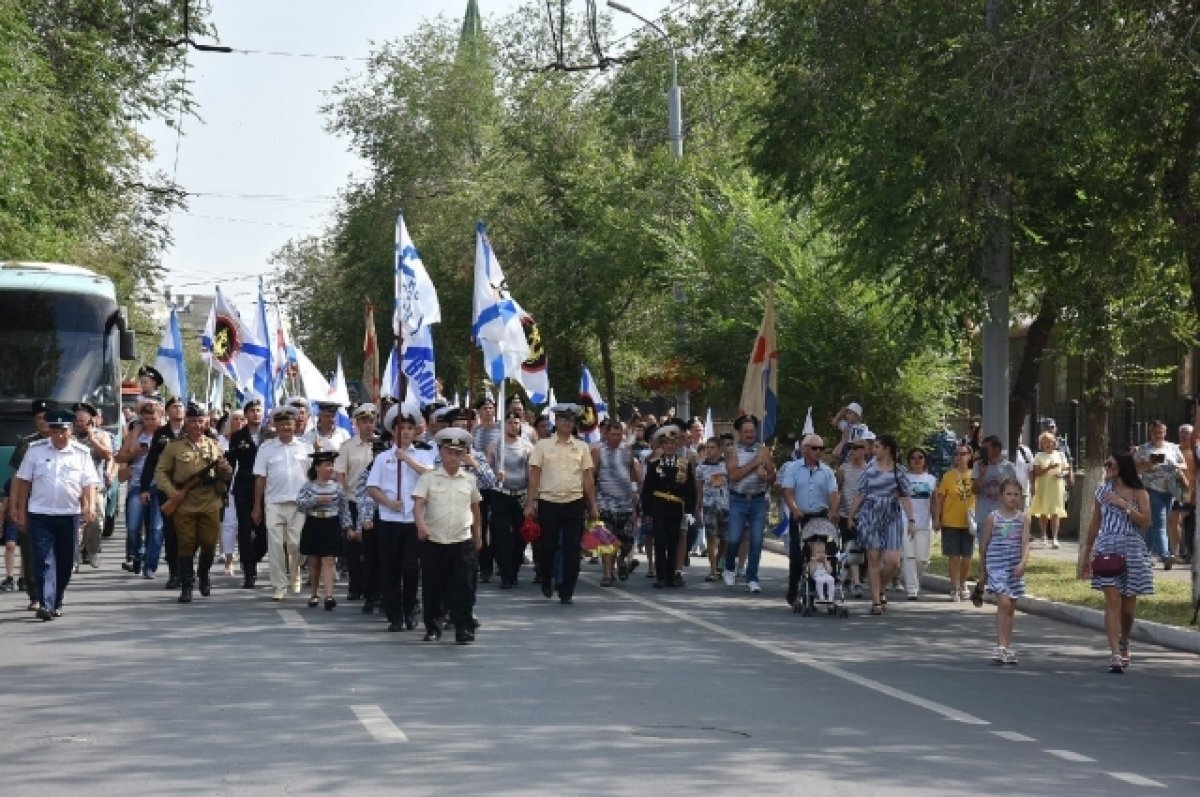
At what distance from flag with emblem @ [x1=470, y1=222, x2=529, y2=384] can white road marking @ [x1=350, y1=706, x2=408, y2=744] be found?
37.1ft

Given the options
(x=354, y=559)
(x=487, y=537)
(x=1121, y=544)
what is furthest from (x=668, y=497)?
(x=1121, y=544)

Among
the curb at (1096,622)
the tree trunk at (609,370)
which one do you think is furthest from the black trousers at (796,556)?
the tree trunk at (609,370)

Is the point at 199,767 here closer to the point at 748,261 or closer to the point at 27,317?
the point at 27,317

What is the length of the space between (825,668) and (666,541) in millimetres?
7443

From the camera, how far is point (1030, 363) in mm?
26578

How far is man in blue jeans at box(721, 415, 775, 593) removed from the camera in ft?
72.0

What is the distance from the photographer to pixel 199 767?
969 cm

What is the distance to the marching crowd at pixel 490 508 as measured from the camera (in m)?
15.8

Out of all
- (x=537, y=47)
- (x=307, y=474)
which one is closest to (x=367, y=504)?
(x=307, y=474)

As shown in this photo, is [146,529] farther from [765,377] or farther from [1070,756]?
[1070,756]

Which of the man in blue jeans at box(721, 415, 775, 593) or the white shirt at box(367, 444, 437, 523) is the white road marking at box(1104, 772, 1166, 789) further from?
the man in blue jeans at box(721, 415, 775, 593)

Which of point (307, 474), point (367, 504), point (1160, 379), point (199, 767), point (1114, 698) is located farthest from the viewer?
point (1160, 379)

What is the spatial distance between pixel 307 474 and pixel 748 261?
56.3 ft

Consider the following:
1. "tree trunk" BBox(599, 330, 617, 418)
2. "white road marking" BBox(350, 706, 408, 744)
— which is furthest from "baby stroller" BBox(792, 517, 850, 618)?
"tree trunk" BBox(599, 330, 617, 418)
